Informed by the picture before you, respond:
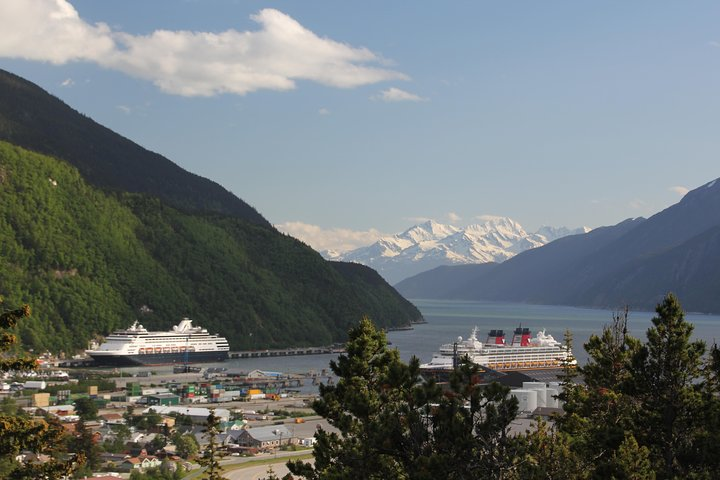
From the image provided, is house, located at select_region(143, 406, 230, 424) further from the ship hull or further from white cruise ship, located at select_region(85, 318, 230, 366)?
white cruise ship, located at select_region(85, 318, 230, 366)

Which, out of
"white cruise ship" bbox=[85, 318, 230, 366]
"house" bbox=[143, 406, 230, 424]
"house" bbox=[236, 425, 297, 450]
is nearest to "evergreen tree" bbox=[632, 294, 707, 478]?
"house" bbox=[236, 425, 297, 450]

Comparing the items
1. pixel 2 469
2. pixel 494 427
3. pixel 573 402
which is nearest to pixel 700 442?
pixel 494 427

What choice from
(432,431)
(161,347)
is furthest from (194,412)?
(161,347)

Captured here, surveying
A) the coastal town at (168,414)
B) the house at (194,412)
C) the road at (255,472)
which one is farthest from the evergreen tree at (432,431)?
the house at (194,412)

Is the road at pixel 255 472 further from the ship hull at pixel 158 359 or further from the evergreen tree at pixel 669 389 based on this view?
the ship hull at pixel 158 359

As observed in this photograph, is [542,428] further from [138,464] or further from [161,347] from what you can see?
[161,347]
